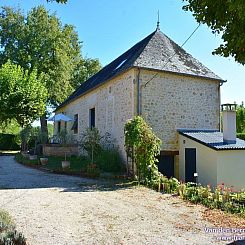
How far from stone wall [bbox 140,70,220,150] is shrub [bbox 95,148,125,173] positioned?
217 cm

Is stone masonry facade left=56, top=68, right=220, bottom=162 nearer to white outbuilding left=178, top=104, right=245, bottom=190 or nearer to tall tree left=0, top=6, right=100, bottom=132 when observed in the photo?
white outbuilding left=178, top=104, right=245, bottom=190

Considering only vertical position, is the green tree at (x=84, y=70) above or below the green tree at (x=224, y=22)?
above

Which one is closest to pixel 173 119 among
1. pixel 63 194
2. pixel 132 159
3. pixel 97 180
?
pixel 132 159

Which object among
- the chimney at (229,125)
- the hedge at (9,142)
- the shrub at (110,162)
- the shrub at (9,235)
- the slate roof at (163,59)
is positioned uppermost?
the slate roof at (163,59)

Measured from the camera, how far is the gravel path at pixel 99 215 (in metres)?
5.45

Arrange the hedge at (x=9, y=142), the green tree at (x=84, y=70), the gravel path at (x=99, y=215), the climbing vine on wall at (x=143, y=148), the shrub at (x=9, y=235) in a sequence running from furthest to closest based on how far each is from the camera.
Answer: the green tree at (x=84, y=70)
the hedge at (x=9, y=142)
the climbing vine on wall at (x=143, y=148)
the gravel path at (x=99, y=215)
the shrub at (x=9, y=235)

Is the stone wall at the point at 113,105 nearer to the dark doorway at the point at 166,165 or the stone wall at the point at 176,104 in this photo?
the stone wall at the point at 176,104

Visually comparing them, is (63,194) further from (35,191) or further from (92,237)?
(92,237)

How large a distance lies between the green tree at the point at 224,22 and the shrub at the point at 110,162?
9.12 meters

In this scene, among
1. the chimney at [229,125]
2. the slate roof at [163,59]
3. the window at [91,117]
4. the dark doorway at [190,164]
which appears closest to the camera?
the chimney at [229,125]

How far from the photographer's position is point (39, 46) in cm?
2905

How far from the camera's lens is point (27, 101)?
21797 mm

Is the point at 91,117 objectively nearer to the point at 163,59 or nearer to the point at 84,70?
the point at 163,59

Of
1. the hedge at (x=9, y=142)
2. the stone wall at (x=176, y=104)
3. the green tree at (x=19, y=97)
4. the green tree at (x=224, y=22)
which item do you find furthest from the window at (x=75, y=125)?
the green tree at (x=224, y=22)
